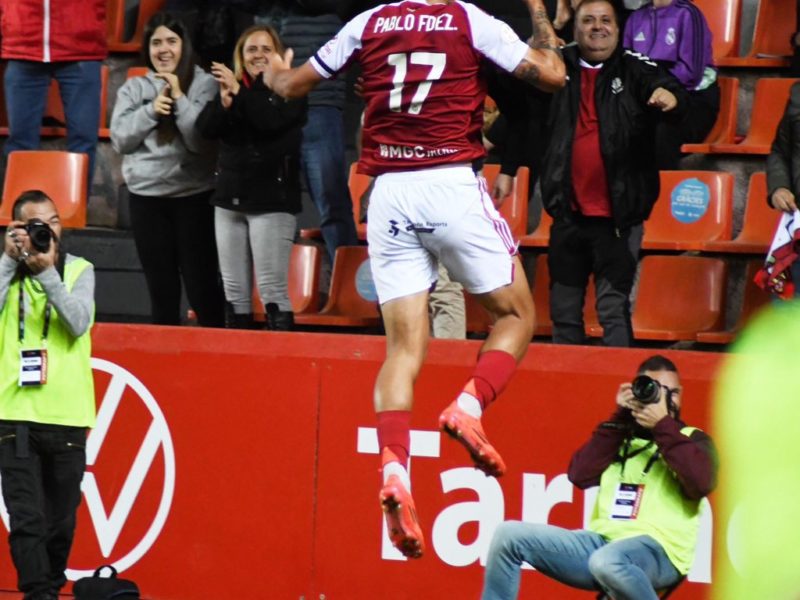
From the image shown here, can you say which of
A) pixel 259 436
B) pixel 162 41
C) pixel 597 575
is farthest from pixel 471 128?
pixel 162 41

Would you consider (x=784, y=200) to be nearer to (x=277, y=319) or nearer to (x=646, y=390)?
(x=646, y=390)

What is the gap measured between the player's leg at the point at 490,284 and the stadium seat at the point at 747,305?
9.00 ft

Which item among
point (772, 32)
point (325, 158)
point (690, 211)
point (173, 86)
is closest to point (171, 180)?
point (173, 86)

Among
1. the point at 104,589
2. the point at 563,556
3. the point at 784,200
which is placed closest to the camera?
the point at 563,556

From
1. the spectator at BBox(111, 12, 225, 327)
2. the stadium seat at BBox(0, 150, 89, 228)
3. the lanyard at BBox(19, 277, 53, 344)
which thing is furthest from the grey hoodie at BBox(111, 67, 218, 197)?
the lanyard at BBox(19, 277, 53, 344)

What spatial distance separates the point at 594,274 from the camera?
26.2 feet

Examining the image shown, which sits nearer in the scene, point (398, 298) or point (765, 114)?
point (398, 298)

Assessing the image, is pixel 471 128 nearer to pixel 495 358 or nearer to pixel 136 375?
pixel 495 358

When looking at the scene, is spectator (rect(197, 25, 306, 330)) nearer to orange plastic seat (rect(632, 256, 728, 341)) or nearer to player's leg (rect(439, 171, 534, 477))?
orange plastic seat (rect(632, 256, 728, 341))

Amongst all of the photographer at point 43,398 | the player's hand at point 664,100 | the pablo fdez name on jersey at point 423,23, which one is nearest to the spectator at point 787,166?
the player's hand at point 664,100

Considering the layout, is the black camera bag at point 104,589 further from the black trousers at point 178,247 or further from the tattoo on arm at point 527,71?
the tattoo on arm at point 527,71

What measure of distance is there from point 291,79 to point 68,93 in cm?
413

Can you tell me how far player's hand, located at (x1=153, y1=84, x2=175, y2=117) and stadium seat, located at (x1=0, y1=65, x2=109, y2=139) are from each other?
6.21 feet

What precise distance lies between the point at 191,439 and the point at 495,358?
2.25 metres
